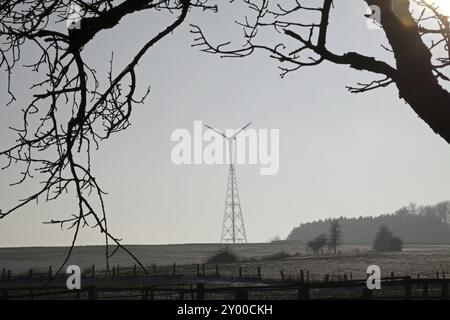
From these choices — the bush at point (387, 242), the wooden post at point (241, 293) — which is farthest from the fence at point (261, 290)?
the bush at point (387, 242)

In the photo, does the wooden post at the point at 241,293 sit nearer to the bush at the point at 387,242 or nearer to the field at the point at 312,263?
the field at the point at 312,263

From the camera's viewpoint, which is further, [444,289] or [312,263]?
[312,263]

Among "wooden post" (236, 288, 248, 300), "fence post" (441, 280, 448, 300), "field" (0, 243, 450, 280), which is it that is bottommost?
"field" (0, 243, 450, 280)

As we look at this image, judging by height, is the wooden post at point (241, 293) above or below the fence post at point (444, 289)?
above

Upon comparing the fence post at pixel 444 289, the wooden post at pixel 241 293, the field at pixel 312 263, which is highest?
the wooden post at pixel 241 293

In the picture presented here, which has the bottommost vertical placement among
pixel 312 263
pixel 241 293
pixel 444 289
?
pixel 312 263

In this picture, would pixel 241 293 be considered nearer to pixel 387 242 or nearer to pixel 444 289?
pixel 444 289

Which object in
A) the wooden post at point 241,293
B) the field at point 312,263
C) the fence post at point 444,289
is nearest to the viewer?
the wooden post at point 241,293

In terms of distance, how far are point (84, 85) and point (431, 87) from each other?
213cm

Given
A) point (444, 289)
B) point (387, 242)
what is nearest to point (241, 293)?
point (444, 289)

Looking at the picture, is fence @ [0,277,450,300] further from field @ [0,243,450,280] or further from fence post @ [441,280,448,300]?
field @ [0,243,450,280]

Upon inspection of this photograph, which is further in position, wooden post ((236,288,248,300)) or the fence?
the fence

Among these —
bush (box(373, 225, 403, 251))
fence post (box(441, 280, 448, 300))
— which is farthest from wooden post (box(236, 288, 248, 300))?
bush (box(373, 225, 403, 251))
